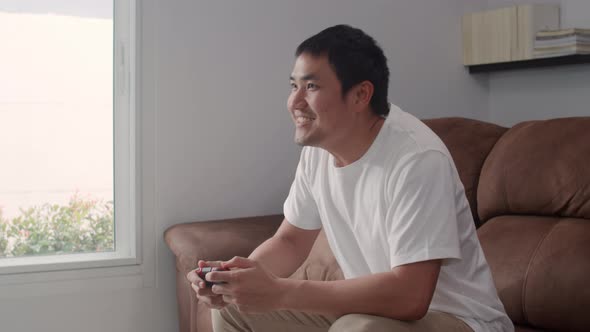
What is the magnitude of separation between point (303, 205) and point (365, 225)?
0.26m

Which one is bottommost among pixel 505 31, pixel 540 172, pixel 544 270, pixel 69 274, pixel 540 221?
pixel 69 274

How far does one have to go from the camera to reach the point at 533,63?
3.20 meters

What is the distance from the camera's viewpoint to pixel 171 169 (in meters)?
2.89

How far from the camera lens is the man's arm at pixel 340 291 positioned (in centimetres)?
153

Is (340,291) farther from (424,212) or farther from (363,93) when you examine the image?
(363,93)

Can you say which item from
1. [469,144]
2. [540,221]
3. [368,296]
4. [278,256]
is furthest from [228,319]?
[469,144]

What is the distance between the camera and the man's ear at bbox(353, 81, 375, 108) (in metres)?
1.76

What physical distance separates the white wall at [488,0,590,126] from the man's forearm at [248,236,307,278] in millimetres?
1701

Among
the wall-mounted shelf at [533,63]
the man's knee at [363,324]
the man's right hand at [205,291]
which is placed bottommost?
the man's knee at [363,324]

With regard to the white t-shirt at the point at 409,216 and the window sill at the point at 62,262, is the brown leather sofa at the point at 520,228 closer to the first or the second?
the window sill at the point at 62,262

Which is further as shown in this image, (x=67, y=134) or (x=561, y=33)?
(x=561, y=33)

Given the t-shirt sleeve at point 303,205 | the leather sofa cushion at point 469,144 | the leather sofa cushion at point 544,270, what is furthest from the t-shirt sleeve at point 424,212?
the leather sofa cushion at point 469,144

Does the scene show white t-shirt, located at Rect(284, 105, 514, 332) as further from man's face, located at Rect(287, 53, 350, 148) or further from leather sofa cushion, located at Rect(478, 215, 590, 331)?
leather sofa cushion, located at Rect(478, 215, 590, 331)

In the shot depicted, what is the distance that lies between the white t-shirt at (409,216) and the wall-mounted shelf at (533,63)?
1.52 meters
